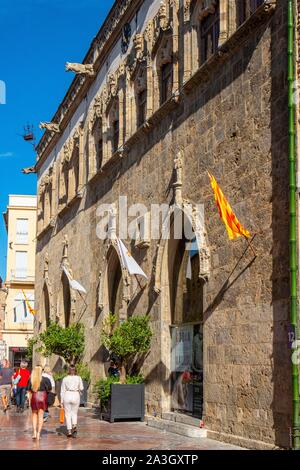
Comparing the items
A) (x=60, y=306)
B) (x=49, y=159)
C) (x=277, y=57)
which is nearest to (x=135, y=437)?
(x=277, y=57)

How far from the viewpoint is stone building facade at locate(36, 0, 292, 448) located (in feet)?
42.8

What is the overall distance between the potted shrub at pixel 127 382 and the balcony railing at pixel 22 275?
39.3 m

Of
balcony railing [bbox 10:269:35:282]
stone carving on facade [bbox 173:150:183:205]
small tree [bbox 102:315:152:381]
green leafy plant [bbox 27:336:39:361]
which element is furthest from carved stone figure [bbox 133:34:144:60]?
balcony railing [bbox 10:269:35:282]

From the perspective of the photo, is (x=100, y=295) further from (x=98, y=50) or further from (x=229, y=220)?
(x=229, y=220)

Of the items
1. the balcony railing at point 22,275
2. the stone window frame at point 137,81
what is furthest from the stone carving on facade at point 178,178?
the balcony railing at point 22,275

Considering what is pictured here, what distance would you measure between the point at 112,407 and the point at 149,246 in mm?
→ 4095

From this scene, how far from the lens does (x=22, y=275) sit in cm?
5850

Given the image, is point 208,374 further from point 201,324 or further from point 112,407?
Result: point 112,407

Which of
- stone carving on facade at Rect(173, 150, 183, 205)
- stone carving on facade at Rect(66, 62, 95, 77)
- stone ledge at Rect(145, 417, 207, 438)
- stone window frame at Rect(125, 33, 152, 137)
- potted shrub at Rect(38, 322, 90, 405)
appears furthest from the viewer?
stone carving on facade at Rect(66, 62, 95, 77)

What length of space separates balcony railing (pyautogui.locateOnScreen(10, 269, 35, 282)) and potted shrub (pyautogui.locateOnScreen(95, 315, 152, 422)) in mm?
39339

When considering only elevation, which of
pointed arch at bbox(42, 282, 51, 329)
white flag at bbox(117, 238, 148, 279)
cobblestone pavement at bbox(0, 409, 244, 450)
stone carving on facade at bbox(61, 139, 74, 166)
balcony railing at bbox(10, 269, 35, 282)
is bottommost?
cobblestone pavement at bbox(0, 409, 244, 450)

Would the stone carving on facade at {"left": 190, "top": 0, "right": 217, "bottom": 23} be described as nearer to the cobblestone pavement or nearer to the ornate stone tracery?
the ornate stone tracery

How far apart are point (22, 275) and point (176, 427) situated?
144 feet
